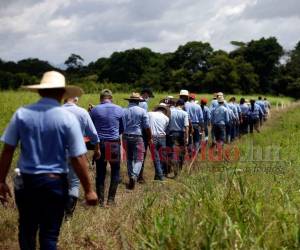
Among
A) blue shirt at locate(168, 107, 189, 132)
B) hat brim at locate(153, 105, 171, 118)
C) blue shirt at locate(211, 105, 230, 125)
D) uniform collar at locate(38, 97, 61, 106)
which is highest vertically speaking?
uniform collar at locate(38, 97, 61, 106)

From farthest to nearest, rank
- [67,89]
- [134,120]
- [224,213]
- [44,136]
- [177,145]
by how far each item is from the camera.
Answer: [177,145], [134,120], [224,213], [67,89], [44,136]

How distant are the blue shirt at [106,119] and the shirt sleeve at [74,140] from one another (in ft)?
12.8

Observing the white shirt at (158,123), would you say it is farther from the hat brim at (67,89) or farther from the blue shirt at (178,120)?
the hat brim at (67,89)

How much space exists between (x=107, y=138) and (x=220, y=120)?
8.15 m

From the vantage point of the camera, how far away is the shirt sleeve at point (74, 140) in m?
4.24

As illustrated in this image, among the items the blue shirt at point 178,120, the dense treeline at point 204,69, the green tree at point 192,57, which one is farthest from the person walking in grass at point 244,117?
the green tree at point 192,57

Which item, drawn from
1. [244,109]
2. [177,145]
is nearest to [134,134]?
[177,145]

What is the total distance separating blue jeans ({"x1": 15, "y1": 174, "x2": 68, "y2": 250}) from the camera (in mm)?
4242

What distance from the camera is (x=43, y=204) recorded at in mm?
4266

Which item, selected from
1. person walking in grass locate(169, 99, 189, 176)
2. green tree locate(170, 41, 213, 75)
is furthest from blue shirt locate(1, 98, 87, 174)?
green tree locate(170, 41, 213, 75)

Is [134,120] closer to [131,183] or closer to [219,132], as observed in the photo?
[131,183]

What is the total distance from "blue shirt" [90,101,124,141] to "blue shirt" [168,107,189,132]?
3.22 m

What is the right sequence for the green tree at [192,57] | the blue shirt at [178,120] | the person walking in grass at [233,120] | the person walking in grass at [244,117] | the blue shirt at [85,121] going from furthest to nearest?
the green tree at [192,57] → the person walking in grass at [244,117] → the person walking in grass at [233,120] → the blue shirt at [178,120] → the blue shirt at [85,121]

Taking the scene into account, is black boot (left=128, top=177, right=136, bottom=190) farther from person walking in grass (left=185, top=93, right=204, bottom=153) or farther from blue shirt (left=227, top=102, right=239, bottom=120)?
blue shirt (left=227, top=102, right=239, bottom=120)
